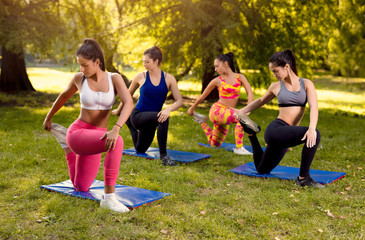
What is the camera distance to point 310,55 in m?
13.2

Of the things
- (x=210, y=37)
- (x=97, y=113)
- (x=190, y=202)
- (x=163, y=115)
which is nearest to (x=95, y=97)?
(x=97, y=113)

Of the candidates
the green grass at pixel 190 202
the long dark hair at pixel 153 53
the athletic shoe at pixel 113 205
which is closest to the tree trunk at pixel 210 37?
the green grass at pixel 190 202

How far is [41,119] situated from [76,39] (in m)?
4.16

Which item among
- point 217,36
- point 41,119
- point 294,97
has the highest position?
point 217,36

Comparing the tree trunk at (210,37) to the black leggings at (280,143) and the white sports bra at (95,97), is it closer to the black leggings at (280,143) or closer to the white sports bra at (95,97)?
the black leggings at (280,143)

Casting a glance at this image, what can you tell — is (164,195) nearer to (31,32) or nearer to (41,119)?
(41,119)

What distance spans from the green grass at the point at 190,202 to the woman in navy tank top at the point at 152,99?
418 mm

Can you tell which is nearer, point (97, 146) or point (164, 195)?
point (97, 146)

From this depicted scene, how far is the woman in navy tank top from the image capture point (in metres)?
6.29

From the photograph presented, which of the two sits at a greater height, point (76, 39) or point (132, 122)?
point (76, 39)

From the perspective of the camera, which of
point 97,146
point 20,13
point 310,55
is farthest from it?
point 310,55

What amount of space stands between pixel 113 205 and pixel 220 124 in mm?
3669

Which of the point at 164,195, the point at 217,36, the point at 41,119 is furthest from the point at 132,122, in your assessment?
the point at 217,36

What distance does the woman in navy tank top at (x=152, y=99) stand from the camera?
6.29 m
